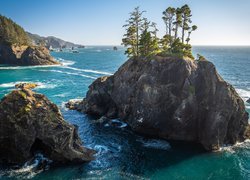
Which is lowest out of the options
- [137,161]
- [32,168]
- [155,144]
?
[137,161]

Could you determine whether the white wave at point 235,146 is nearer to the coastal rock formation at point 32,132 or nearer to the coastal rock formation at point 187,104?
the coastal rock formation at point 187,104

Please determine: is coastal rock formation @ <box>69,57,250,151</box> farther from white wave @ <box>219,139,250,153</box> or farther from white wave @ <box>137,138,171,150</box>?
white wave @ <box>137,138,171,150</box>

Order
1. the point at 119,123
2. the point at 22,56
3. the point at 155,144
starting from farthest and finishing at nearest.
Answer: the point at 22,56
the point at 119,123
the point at 155,144

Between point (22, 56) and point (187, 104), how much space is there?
139817 mm

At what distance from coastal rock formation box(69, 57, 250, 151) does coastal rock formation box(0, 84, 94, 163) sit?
16.9 meters

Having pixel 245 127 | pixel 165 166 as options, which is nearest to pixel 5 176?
pixel 165 166

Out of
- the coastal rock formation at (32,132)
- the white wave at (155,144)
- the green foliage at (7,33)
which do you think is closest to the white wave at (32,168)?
the coastal rock formation at (32,132)

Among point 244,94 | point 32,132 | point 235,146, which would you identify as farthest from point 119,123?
point 244,94

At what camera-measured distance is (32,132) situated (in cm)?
3425

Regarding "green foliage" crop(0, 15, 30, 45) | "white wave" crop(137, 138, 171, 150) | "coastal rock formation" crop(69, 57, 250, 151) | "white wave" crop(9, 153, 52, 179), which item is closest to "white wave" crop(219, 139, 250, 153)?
"coastal rock formation" crop(69, 57, 250, 151)

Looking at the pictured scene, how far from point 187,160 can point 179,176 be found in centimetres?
510

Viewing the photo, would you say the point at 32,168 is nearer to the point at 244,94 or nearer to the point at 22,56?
the point at 244,94

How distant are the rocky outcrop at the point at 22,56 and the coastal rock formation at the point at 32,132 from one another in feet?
422

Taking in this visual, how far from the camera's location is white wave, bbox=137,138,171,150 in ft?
137
